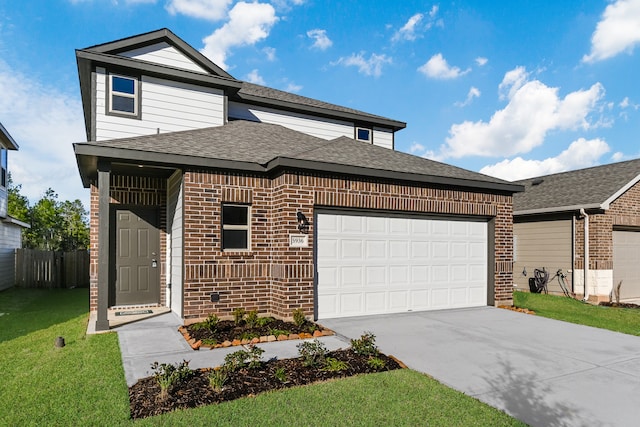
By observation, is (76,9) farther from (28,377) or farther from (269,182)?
(28,377)

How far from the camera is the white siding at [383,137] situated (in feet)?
47.4

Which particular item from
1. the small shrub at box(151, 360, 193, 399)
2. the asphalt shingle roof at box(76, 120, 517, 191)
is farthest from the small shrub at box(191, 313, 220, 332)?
the asphalt shingle roof at box(76, 120, 517, 191)

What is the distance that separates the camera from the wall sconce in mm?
8000

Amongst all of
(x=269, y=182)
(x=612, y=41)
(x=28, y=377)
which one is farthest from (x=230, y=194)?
(x=612, y=41)

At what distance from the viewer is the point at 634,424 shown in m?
3.68

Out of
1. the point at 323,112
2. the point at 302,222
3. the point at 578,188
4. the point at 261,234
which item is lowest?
the point at 261,234

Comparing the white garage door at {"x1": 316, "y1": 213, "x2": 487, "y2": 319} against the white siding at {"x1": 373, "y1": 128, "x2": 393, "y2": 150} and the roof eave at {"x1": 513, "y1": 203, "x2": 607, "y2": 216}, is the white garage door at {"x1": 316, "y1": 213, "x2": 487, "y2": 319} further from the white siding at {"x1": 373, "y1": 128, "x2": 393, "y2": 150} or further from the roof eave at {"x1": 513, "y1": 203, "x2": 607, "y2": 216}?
the white siding at {"x1": 373, "y1": 128, "x2": 393, "y2": 150}

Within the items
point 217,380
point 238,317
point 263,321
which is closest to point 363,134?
point 263,321

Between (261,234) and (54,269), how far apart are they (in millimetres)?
12205

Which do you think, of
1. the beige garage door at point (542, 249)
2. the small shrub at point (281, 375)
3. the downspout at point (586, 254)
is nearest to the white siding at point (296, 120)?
the beige garage door at point (542, 249)

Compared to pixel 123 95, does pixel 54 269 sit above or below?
below

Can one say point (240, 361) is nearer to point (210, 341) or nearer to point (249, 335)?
point (210, 341)

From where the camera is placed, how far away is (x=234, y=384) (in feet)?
14.6

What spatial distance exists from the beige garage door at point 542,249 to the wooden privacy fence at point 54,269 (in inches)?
670
